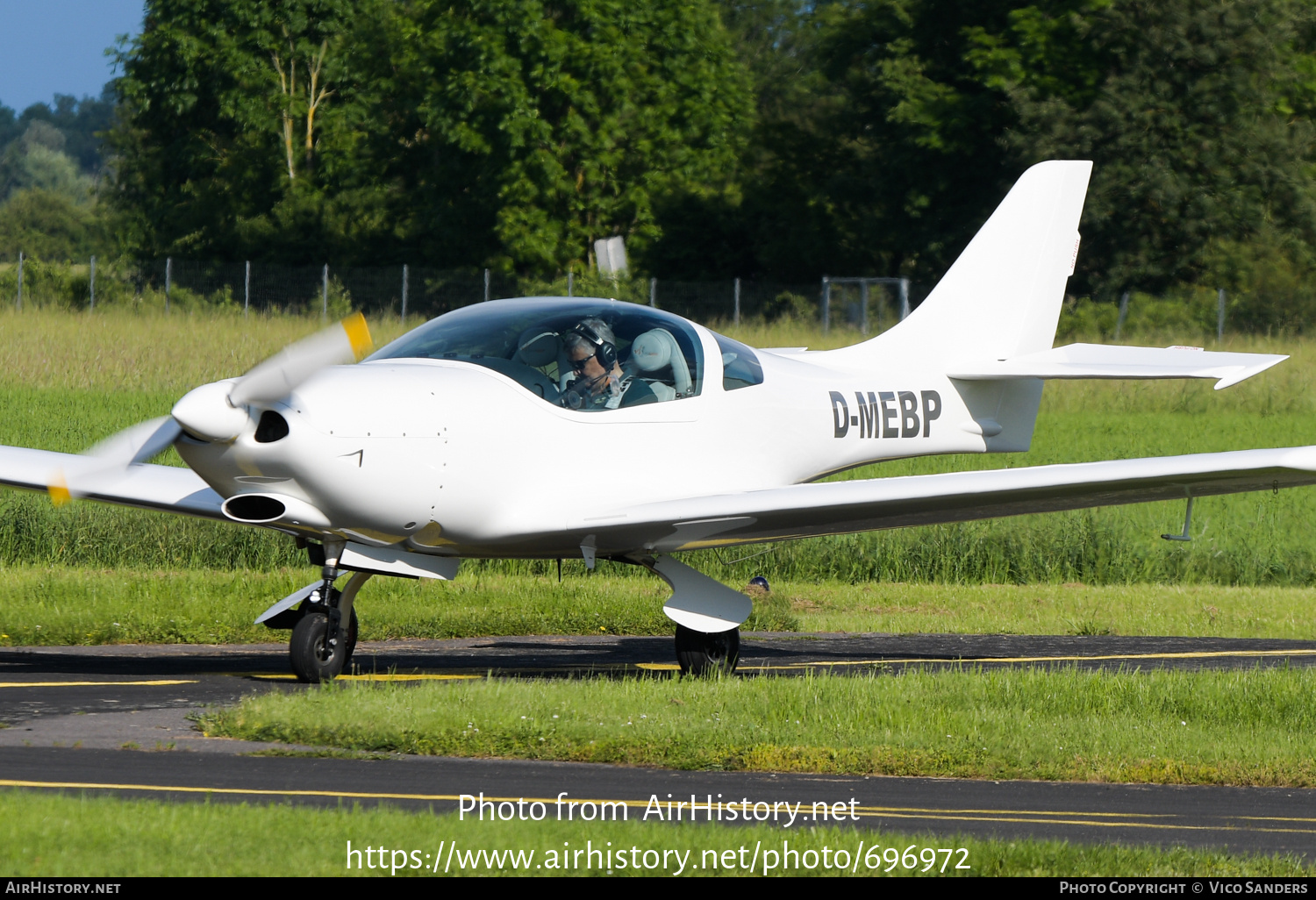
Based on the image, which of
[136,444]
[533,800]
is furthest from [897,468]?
[533,800]

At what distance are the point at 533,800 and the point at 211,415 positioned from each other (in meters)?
3.09

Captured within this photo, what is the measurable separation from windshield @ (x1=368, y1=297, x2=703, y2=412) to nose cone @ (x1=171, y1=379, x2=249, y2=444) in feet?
4.88

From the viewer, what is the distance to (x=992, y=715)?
889 cm

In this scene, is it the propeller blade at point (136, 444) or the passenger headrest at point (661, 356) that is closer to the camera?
the propeller blade at point (136, 444)

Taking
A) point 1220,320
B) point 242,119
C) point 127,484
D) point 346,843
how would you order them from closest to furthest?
1. point 346,843
2. point 127,484
3. point 1220,320
4. point 242,119

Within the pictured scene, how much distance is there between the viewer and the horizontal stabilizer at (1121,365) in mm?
12180

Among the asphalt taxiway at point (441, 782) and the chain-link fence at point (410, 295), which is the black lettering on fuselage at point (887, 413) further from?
the chain-link fence at point (410, 295)

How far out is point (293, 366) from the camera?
30.0 feet

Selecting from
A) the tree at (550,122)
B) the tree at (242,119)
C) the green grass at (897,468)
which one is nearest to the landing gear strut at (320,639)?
the green grass at (897,468)

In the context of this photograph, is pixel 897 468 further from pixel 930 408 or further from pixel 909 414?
pixel 909 414

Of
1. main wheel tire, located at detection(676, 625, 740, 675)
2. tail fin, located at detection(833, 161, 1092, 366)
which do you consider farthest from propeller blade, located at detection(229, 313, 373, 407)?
tail fin, located at detection(833, 161, 1092, 366)

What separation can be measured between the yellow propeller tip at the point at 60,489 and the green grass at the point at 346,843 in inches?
148
